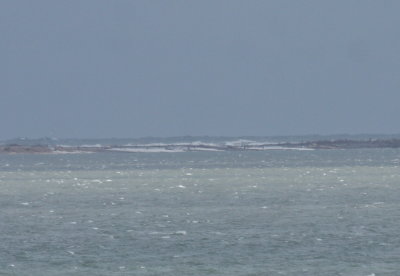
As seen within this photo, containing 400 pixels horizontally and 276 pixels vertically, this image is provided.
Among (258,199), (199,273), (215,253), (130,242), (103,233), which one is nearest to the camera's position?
(199,273)

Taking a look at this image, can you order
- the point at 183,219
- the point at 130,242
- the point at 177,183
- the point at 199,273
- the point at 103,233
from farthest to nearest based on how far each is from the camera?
1. the point at 177,183
2. the point at 183,219
3. the point at 103,233
4. the point at 130,242
5. the point at 199,273

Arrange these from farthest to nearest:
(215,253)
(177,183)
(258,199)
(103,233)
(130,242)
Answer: (177,183)
(258,199)
(103,233)
(130,242)
(215,253)

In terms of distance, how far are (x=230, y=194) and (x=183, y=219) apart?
18.3 meters

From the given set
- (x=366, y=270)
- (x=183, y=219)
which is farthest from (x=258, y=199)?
(x=366, y=270)

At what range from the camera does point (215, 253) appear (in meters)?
39.3

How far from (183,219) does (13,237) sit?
8.93m

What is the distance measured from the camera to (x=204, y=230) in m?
46.5

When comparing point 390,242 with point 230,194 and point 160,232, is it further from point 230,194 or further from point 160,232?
point 230,194

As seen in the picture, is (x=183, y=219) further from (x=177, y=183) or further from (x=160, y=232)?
(x=177, y=183)

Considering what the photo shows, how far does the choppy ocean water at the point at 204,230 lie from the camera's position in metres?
37.0

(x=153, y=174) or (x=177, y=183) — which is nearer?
(x=177, y=183)

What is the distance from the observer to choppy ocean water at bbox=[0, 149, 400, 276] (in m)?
37.0

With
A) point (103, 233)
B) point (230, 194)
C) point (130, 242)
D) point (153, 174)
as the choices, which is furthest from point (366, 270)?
point (153, 174)

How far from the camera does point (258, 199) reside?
212ft
